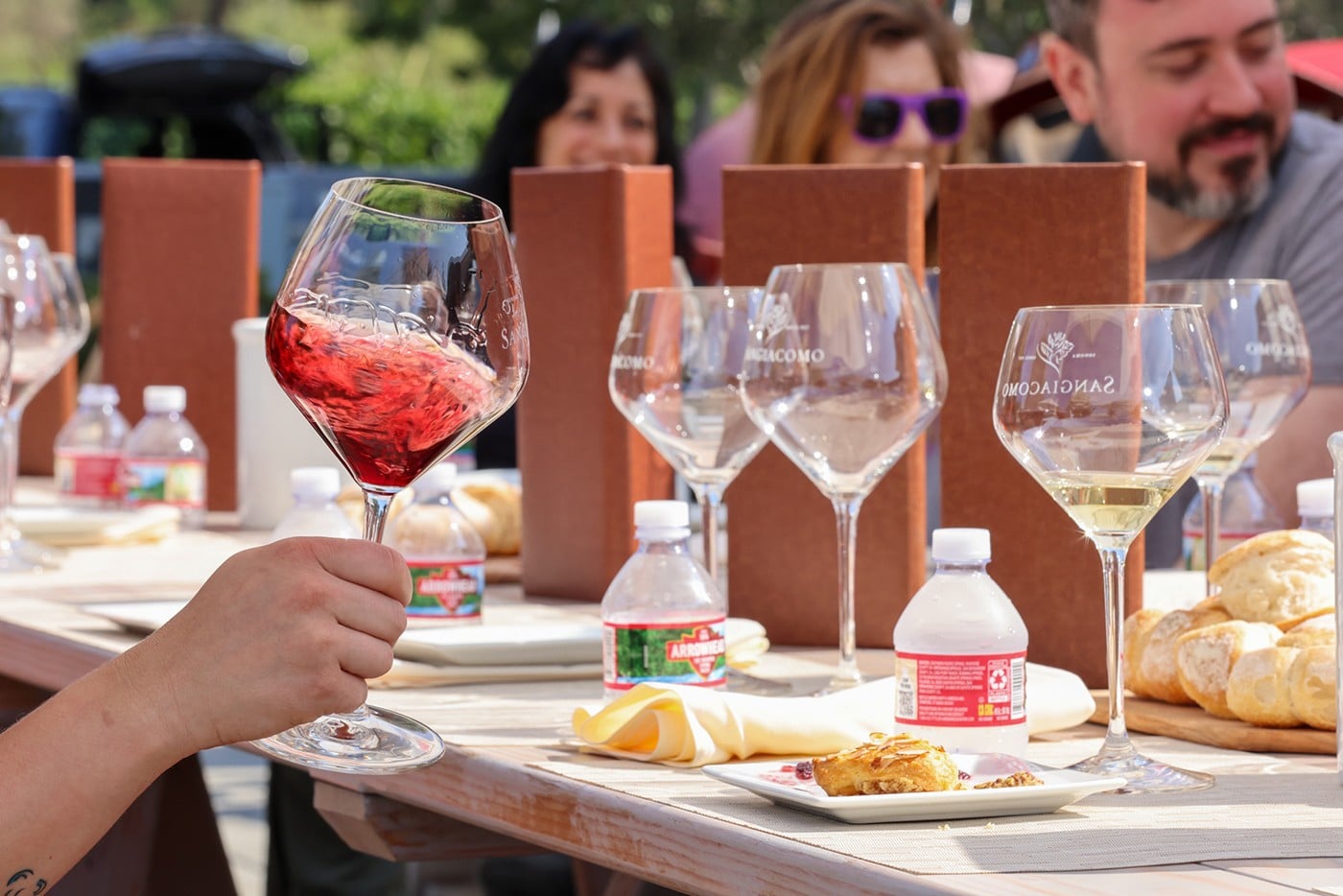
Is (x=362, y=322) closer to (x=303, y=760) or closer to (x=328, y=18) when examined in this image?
(x=303, y=760)

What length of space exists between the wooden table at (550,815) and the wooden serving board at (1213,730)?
0.02m

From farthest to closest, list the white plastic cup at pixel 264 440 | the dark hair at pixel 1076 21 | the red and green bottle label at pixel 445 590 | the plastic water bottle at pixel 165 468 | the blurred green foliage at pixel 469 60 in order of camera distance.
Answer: the blurred green foliage at pixel 469 60 → the dark hair at pixel 1076 21 → the plastic water bottle at pixel 165 468 → the white plastic cup at pixel 264 440 → the red and green bottle label at pixel 445 590

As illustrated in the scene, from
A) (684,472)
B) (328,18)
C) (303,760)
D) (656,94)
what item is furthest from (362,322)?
(328,18)

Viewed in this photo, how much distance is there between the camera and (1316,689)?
1.27 m

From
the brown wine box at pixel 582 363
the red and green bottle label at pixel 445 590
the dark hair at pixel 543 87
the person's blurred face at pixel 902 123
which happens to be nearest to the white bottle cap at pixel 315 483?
the red and green bottle label at pixel 445 590

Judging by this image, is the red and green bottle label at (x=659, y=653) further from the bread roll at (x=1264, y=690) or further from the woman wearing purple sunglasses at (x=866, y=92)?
the woman wearing purple sunglasses at (x=866, y=92)

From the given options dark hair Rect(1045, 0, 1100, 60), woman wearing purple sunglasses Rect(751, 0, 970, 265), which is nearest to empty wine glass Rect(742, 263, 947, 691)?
dark hair Rect(1045, 0, 1100, 60)

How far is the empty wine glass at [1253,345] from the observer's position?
164 centimetres

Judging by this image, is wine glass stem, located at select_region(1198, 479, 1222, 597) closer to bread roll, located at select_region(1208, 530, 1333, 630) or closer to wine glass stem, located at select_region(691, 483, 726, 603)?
bread roll, located at select_region(1208, 530, 1333, 630)

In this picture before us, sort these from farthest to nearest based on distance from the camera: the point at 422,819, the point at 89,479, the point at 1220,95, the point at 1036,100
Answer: the point at 1036,100 < the point at 1220,95 < the point at 89,479 < the point at 422,819

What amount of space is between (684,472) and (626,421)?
10.2 inches

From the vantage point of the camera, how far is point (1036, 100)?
4602mm

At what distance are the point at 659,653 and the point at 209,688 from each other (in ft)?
1.37

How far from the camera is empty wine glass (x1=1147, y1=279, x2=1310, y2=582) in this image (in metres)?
1.64
